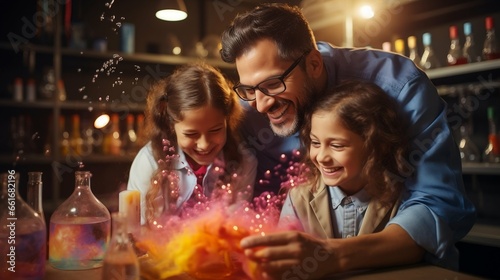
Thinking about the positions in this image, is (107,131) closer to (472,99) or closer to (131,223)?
(131,223)

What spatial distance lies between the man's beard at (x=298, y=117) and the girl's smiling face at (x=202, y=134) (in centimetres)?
11

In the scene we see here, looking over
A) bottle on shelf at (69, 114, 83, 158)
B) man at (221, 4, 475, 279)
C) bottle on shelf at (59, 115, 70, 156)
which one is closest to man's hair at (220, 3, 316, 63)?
man at (221, 4, 475, 279)

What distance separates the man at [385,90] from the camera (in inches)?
32.0

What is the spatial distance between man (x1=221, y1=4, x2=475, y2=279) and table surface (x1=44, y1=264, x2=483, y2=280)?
34mm

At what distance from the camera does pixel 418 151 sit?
0.89 metres

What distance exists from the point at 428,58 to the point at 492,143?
448mm

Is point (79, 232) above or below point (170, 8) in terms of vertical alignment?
below

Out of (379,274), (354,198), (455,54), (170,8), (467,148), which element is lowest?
(379,274)

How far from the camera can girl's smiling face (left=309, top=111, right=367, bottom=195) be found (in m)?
0.86

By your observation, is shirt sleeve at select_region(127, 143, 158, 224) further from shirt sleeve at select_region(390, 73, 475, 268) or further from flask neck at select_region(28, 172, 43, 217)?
shirt sleeve at select_region(390, 73, 475, 268)

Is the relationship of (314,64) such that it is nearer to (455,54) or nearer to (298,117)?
(298,117)

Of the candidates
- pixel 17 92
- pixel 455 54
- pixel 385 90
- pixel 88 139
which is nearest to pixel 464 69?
pixel 455 54

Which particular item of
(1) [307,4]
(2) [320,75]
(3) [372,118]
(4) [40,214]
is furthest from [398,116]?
(1) [307,4]

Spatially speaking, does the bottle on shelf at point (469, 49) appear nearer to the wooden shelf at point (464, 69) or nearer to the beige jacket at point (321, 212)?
the wooden shelf at point (464, 69)
